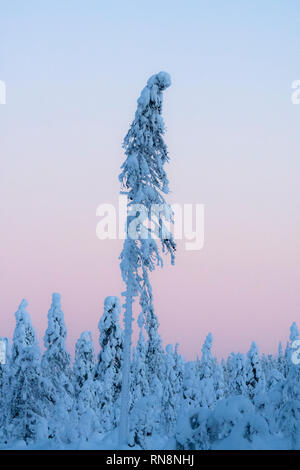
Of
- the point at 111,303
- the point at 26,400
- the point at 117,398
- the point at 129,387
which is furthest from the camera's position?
the point at 117,398

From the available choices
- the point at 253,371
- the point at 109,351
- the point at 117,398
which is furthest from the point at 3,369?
the point at 253,371

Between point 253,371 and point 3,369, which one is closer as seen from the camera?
point 3,369

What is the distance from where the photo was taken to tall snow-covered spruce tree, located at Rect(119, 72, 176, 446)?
79.7ft

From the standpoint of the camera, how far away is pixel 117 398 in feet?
169

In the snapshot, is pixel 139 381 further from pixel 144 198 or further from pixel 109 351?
pixel 144 198

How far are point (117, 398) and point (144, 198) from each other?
1280 inches

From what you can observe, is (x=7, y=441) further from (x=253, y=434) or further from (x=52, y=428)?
(x=253, y=434)

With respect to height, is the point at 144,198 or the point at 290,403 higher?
the point at 144,198

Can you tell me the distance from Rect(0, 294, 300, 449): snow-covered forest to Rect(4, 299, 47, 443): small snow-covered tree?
6cm

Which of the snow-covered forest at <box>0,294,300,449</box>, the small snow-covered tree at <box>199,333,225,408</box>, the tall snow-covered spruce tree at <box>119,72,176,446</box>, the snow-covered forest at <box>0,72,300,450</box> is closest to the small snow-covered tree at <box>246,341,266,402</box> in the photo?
the snow-covered forest at <box>0,294,300,449</box>

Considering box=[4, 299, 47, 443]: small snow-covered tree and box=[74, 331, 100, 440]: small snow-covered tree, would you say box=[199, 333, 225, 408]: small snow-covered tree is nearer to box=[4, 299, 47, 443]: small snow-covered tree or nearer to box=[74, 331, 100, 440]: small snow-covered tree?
box=[74, 331, 100, 440]: small snow-covered tree
